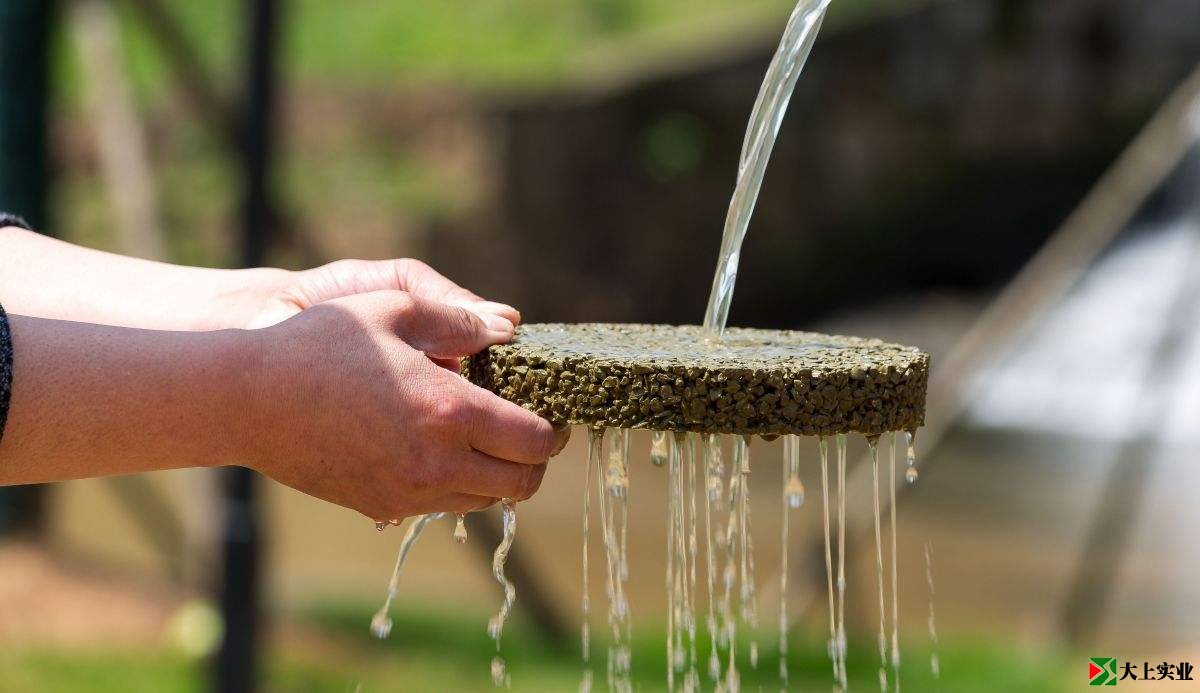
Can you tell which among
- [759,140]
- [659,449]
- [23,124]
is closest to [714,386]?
[659,449]

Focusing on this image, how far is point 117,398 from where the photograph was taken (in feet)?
5.32

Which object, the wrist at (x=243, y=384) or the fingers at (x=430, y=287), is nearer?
the wrist at (x=243, y=384)

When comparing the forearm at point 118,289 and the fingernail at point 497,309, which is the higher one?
the forearm at point 118,289

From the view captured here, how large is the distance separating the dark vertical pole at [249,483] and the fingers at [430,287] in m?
2.01

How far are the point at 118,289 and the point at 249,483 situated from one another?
7.07 feet

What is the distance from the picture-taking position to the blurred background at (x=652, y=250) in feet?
15.0

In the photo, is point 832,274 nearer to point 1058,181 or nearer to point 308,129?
point 1058,181

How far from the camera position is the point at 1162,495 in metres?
7.41

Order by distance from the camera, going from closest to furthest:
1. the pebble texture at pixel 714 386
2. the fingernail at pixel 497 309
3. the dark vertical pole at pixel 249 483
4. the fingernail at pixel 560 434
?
the pebble texture at pixel 714 386, the fingernail at pixel 560 434, the fingernail at pixel 497 309, the dark vertical pole at pixel 249 483

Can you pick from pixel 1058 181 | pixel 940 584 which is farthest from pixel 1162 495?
pixel 1058 181

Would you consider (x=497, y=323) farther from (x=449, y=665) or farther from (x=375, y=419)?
(x=449, y=665)

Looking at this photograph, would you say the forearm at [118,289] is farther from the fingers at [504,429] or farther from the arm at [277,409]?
the fingers at [504,429]

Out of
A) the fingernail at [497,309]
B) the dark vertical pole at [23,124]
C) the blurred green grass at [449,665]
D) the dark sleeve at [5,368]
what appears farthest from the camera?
the dark vertical pole at [23,124]

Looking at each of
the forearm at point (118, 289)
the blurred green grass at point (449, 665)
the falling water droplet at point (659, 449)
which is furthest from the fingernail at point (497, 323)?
the blurred green grass at point (449, 665)
